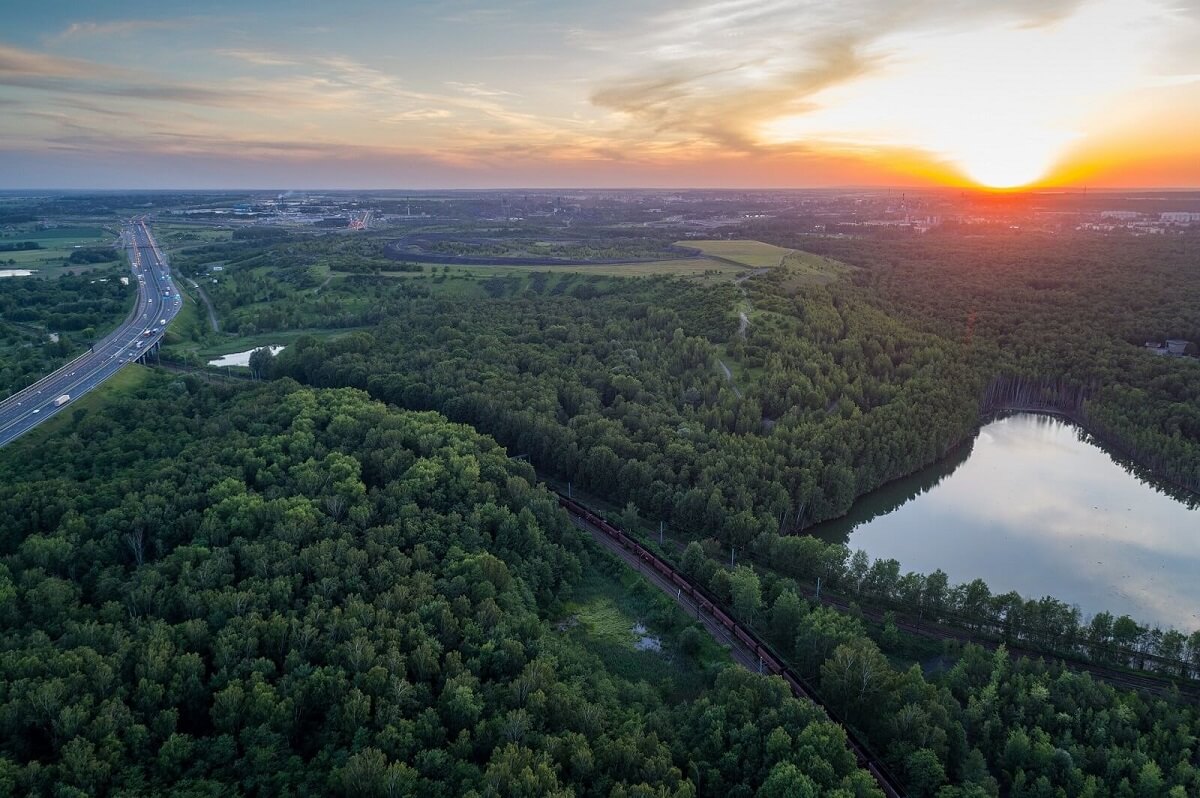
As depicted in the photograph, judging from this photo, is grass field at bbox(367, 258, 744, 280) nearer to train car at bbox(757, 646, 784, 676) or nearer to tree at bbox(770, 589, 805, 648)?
tree at bbox(770, 589, 805, 648)

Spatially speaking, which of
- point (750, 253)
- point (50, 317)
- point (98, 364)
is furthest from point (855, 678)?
point (750, 253)

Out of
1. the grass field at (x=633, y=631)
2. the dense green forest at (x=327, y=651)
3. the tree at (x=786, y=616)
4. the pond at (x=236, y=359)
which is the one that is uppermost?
the pond at (x=236, y=359)

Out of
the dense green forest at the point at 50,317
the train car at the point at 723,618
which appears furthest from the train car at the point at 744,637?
the dense green forest at the point at 50,317

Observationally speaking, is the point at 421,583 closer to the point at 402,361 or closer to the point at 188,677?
the point at 188,677

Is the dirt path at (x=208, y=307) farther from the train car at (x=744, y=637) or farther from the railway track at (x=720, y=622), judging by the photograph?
the train car at (x=744, y=637)

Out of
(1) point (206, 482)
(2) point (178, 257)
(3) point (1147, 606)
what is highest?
(2) point (178, 257)

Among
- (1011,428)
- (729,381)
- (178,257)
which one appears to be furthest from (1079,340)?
(178,257)

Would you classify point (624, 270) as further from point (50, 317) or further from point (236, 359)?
point (50, 317)
